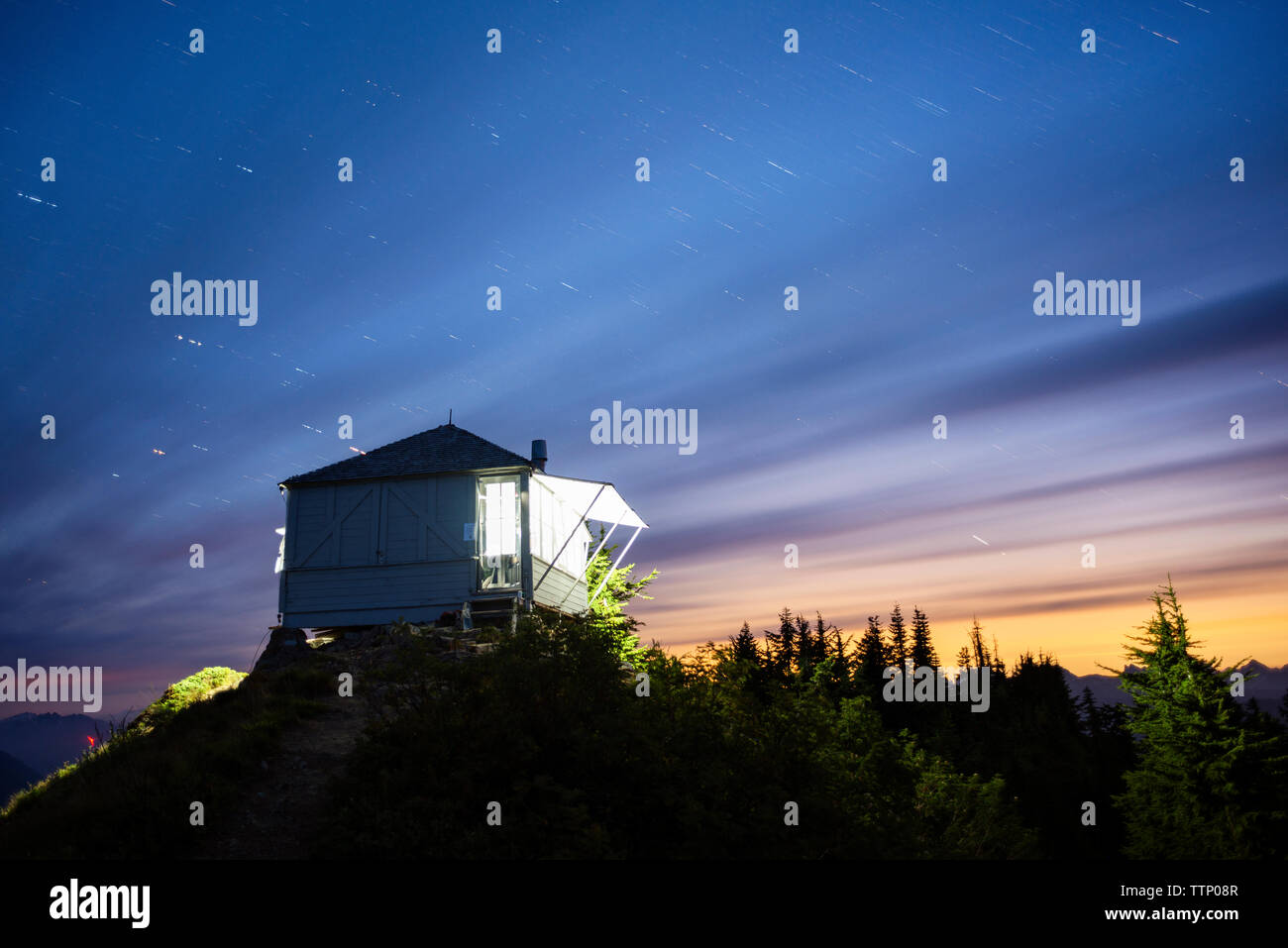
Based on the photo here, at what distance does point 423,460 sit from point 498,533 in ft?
11.4

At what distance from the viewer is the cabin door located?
76.5 feet

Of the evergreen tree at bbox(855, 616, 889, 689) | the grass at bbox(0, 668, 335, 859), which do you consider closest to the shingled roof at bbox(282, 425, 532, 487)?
the grass at bbox(0, 668, 335, 859)

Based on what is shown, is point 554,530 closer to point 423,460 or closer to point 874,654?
point 423,460

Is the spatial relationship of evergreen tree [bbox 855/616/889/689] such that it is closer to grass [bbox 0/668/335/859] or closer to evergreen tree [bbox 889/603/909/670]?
evergreen tree [bbox 889/603/909/670]

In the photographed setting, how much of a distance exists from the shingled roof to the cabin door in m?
0.64

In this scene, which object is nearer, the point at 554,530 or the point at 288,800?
the point at 288,800

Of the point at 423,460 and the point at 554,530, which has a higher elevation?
the point at 423,460

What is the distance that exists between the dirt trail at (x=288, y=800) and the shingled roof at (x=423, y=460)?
1036 cm

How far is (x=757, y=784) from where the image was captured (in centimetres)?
1106

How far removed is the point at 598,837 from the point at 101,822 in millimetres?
6302

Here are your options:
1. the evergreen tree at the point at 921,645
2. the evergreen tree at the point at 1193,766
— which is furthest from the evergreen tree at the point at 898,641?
the evergreen tree at the point at 1193,766

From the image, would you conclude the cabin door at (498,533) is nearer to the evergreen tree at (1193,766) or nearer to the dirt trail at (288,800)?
the dirt trail at (288,800)

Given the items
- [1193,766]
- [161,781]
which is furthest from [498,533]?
[1193,766]

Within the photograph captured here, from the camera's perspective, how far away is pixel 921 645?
355 feet
